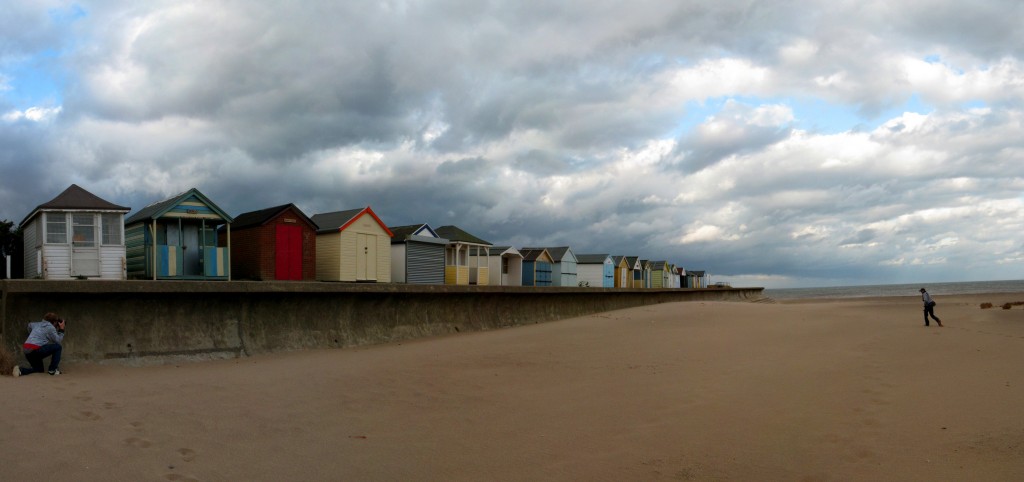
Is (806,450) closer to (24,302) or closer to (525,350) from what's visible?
(525,350)

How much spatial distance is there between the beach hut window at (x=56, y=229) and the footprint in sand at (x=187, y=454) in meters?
13.4

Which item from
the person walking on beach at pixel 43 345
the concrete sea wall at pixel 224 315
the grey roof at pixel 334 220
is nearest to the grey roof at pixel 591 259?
the grey roof at pixel 334 220

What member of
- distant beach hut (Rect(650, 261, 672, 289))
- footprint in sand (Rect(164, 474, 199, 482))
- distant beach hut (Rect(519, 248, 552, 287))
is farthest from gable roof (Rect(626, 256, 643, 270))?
footprint in sand (Rect(164, 474, 199, 482))

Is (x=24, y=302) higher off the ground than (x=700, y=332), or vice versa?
(x=24, y=302)

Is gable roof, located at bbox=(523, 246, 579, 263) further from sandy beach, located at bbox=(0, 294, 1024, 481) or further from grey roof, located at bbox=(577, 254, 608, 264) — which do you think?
sandy beach, located at bbox=(0, 294, 1024, 481)

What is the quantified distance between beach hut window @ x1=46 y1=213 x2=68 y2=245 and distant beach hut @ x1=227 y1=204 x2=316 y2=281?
21.0 feet

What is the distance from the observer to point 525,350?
14.7 m

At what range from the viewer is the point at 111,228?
57.0 ft

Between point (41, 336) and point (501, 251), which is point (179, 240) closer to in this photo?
point (41, 336)

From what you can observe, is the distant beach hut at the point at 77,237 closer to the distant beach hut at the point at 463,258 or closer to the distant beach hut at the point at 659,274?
the distant beach hut at the point at 463,258

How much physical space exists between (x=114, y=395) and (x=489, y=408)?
5452mm

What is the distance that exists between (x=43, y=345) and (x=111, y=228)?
7.51 m

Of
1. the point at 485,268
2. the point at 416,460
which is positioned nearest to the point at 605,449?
the point at 416,460

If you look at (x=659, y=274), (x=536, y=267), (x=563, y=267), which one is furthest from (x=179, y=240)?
(x=659, y=274)
